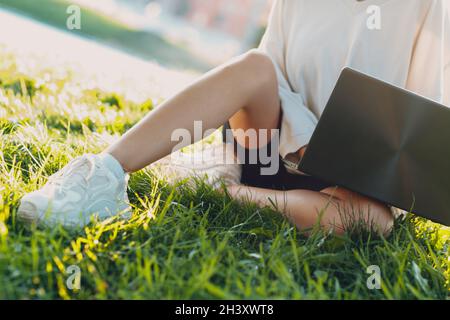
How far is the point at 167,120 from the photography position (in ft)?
5.27

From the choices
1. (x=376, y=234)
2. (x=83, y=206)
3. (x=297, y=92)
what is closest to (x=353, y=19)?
(x=297, y=92)

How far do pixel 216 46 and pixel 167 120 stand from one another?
12.1 m

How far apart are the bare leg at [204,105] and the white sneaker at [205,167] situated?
20cm

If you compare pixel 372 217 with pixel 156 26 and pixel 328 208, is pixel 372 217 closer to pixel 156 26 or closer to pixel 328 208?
pixel 328 208

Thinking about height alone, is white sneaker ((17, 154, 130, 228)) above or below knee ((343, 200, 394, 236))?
above

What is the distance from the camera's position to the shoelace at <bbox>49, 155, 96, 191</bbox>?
149 centimetres

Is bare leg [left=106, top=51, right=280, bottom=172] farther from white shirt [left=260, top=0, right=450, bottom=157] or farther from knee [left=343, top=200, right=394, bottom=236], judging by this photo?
knee [left=343, top=200, right=394, bottom=236]

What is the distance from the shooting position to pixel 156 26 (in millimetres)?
12250

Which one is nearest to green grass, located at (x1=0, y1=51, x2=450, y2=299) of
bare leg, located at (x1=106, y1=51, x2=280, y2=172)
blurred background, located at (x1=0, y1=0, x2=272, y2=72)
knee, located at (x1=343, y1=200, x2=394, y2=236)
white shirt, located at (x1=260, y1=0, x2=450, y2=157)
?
knee, located at (x1=343, y1=200, x2=394, y2=236)

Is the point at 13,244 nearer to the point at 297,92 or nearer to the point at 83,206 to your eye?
the point at 83,206

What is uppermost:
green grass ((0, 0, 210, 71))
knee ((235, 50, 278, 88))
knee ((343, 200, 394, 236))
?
knee ((235, 50, 278, 88))

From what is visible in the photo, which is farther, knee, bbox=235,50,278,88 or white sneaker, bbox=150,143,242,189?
white sneaker, bbox=150,143,242,189

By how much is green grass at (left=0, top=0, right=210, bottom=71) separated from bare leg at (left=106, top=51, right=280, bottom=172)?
24.7ft

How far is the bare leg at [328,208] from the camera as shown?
1660 millimetres
